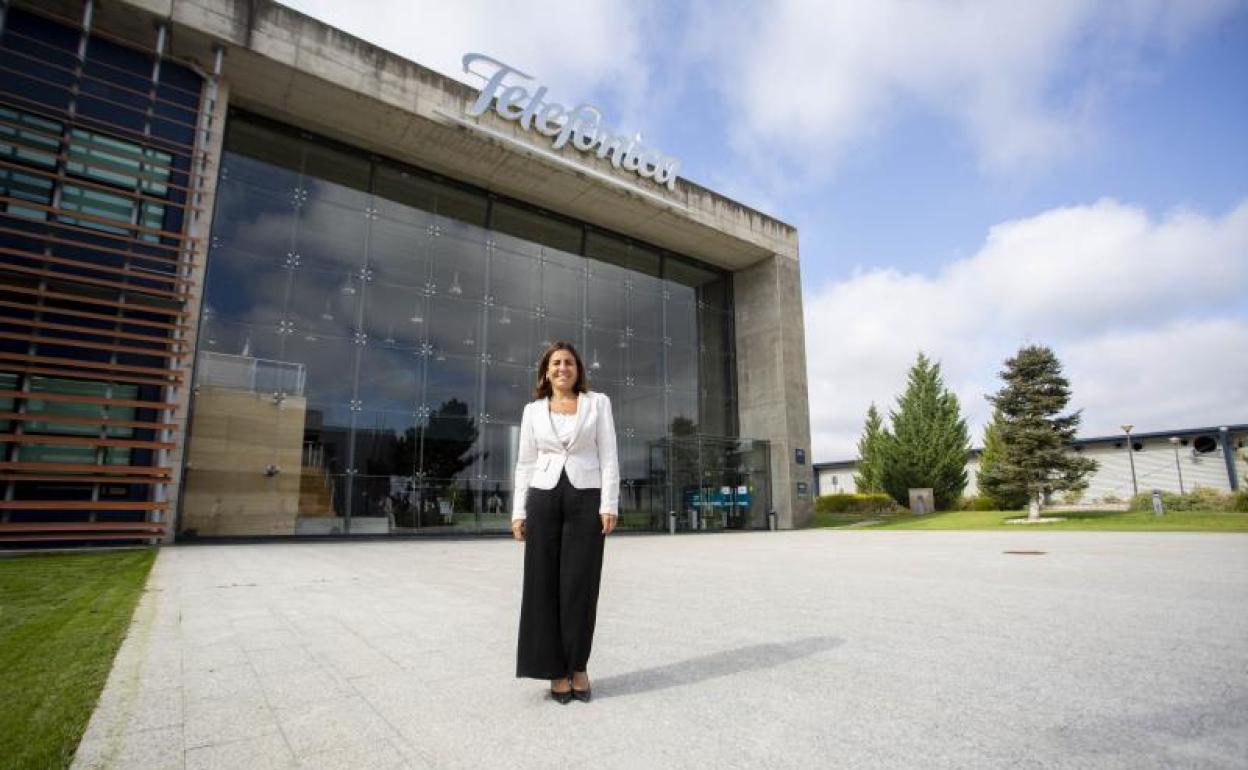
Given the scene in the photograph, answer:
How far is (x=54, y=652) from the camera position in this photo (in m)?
3.61

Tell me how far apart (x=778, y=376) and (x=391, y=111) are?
51.7 feet

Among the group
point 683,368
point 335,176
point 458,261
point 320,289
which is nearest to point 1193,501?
point 683,368

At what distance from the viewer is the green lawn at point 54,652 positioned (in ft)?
7.76

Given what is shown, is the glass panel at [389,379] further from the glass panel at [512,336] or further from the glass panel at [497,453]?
the glass panel at [512,336]

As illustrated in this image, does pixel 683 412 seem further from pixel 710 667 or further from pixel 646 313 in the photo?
pixel 710 667

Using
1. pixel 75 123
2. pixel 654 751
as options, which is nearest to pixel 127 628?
pixel 654 751

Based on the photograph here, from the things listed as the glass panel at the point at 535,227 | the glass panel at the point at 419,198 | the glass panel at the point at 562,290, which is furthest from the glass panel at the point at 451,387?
the glass panel at the point at 535,227

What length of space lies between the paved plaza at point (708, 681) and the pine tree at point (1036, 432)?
20617mm

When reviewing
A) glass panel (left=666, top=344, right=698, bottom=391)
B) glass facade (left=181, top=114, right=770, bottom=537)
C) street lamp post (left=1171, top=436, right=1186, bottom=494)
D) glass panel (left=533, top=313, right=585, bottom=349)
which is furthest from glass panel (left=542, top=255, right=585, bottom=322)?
street lamp post (left=1171, top=436, right=1186, bottom=494)

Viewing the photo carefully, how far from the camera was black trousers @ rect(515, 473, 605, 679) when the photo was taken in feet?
Answer: 10.1

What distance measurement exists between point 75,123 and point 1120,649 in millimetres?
17511

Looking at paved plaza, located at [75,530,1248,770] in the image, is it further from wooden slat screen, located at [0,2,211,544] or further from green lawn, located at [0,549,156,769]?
wooden slat screen, located at [0,2,211,544]

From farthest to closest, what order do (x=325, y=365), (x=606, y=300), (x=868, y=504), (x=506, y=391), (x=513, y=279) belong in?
1. (x=868, y=504)
2. (x=606, y=300)
3. (x=513, y=279)
4. (x=506, y=391)
5. (x=325, y=365)

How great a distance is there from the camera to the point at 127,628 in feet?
14.4
